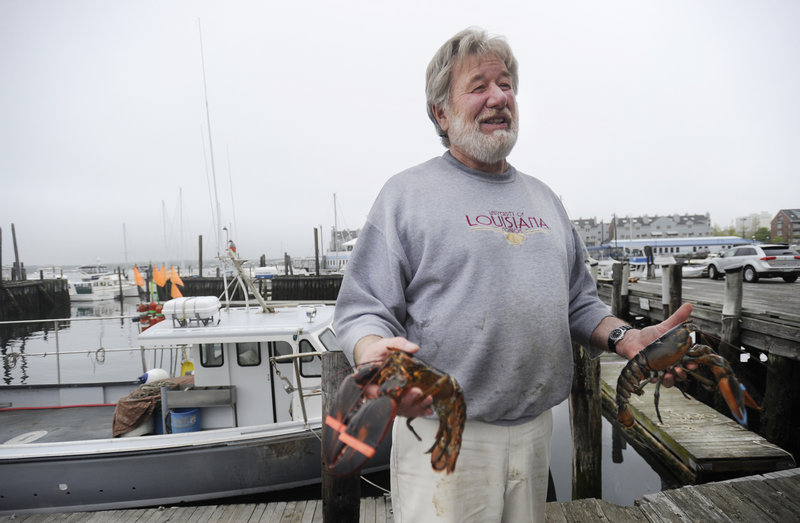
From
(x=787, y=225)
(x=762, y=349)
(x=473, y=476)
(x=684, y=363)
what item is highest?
(x=684, y=363)

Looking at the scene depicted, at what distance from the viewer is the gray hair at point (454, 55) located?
5.53ft

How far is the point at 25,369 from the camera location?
1750 cm

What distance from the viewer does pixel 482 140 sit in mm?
1658

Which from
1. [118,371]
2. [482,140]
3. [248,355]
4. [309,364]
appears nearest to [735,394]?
[482,140]

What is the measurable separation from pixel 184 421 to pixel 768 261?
1939cm

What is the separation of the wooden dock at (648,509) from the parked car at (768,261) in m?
14.0

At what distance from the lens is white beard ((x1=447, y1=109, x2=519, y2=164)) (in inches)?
65.2

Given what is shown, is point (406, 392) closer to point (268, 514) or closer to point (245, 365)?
point (268, 514)

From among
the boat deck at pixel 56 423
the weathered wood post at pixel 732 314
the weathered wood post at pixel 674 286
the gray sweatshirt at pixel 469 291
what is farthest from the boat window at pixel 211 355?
the weathered wood post at pixel 674 286

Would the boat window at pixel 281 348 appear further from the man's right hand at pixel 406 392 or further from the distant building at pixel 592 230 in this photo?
the distant building at pixel 592 230

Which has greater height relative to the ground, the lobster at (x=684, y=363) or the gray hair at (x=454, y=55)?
the gray hair at (x=454, y=55)

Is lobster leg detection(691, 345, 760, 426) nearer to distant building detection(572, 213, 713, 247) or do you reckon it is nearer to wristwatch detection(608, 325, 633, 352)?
wristwatch detection(608, 325, 633, 352)

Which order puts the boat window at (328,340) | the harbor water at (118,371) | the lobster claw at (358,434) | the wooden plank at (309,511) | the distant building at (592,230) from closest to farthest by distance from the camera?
the lobster claw at (358,434)
the wooden plank at (309,511)
the boat window at (328,340)
the harbor water at (118,371)
the distant building at (592,230)

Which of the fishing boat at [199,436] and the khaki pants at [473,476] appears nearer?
the khaki pants at [473,476]
